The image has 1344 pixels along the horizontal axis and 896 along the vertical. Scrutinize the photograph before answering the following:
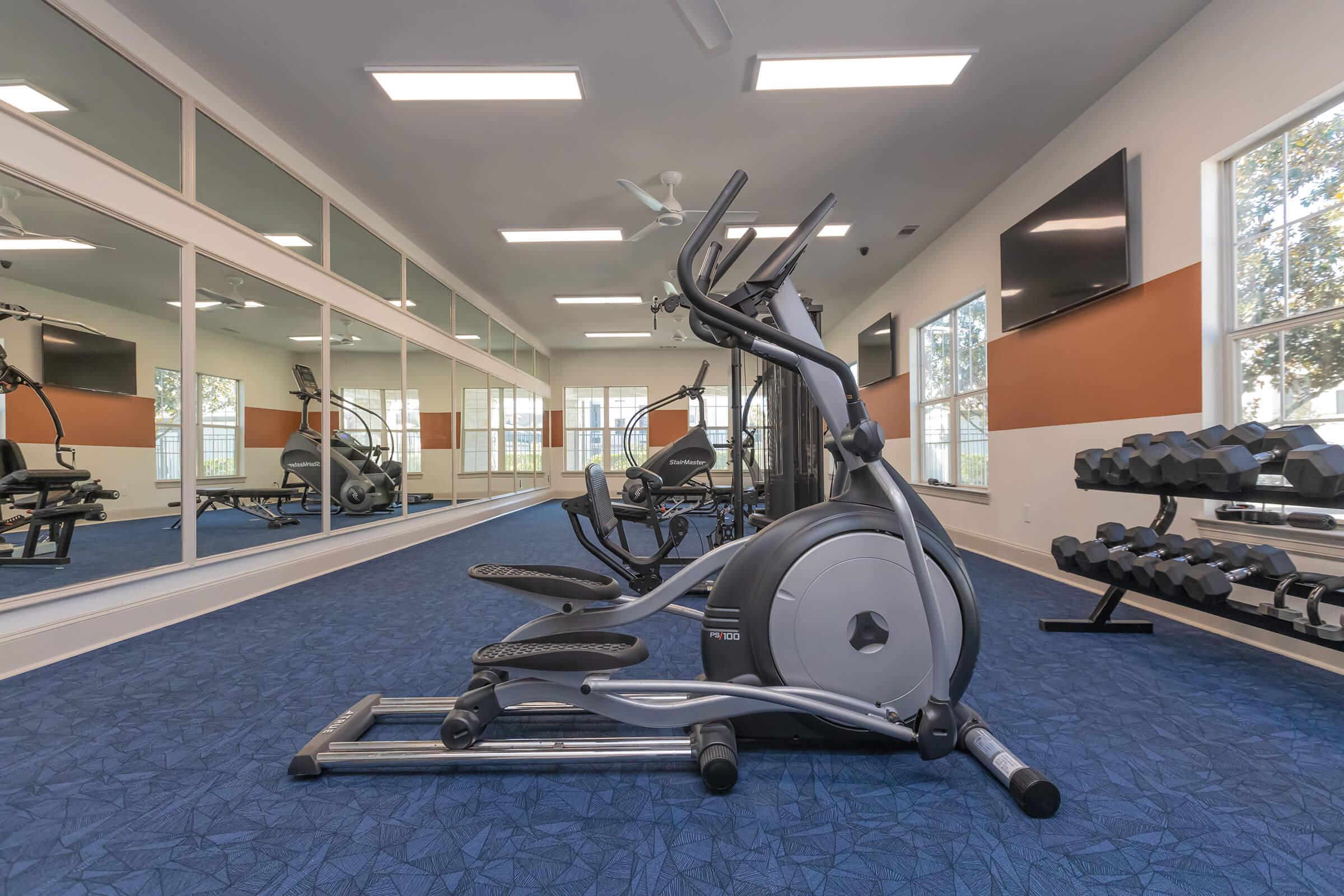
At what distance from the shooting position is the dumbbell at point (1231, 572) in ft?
6.62

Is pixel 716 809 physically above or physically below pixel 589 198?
below

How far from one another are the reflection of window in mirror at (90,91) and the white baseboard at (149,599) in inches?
67.9

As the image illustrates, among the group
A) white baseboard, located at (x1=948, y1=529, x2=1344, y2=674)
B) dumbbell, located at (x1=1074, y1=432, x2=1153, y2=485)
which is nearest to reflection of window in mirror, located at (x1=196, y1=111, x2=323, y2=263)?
dumbbell, located at (x1=1074, y1=432, x2=1153, y2=485)

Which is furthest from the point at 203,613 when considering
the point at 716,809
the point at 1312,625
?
the point at 1312,625

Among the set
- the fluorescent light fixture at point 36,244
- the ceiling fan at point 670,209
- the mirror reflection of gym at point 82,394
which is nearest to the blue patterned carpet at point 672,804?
the mirror reflection of gym at point 82,394

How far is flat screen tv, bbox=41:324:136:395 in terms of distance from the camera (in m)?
2.56

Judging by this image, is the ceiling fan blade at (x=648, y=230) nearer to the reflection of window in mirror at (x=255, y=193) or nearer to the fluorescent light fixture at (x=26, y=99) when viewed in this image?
the reflection of window in mirror at (x=255, y=193)

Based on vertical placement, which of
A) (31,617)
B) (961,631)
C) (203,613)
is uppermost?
(961,631)

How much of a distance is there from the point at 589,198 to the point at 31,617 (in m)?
4.43

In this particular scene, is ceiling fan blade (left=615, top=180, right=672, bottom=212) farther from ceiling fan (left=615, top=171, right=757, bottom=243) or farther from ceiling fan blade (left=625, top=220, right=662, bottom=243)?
ceiling fan blade (left=625, top=220, right=662, bottom=243)

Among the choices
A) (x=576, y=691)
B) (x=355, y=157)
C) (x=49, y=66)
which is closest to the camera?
(x=576, y=691)

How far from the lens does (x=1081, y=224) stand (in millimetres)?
3520

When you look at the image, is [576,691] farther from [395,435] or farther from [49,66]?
[395,435]

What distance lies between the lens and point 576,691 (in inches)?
58.3
